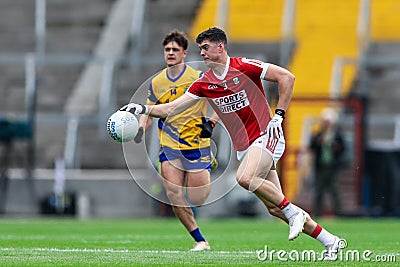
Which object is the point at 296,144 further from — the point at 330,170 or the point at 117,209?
the point at 117,209

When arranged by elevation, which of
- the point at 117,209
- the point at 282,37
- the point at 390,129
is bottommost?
the point at 117,209

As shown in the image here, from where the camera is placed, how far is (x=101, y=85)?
A: 25.5 meters

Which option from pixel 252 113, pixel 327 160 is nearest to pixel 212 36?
pixel 252 113

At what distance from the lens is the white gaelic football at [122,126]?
36.2 ft

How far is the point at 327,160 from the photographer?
23.0 metres

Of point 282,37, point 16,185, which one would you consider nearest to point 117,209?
point 16,185

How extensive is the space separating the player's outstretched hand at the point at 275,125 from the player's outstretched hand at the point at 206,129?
6.68 feet

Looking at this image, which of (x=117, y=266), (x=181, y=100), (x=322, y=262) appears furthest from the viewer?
(x=181, y=100)

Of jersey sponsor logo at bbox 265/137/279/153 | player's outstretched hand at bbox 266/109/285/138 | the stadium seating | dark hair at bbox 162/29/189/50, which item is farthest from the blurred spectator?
player's outstretched hand at bbox 266/109/285/138

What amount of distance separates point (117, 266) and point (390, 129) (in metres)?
16.4

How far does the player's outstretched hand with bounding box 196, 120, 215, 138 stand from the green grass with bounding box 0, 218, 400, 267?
1.26 m

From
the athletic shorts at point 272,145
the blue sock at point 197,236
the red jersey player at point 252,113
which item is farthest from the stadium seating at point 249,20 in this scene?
the athletic shorts at point 272,145

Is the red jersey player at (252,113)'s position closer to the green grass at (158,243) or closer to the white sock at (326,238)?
the white sock at (326,238)

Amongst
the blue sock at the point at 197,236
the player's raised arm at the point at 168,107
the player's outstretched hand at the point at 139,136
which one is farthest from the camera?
the blue sock at the point at 197,236
